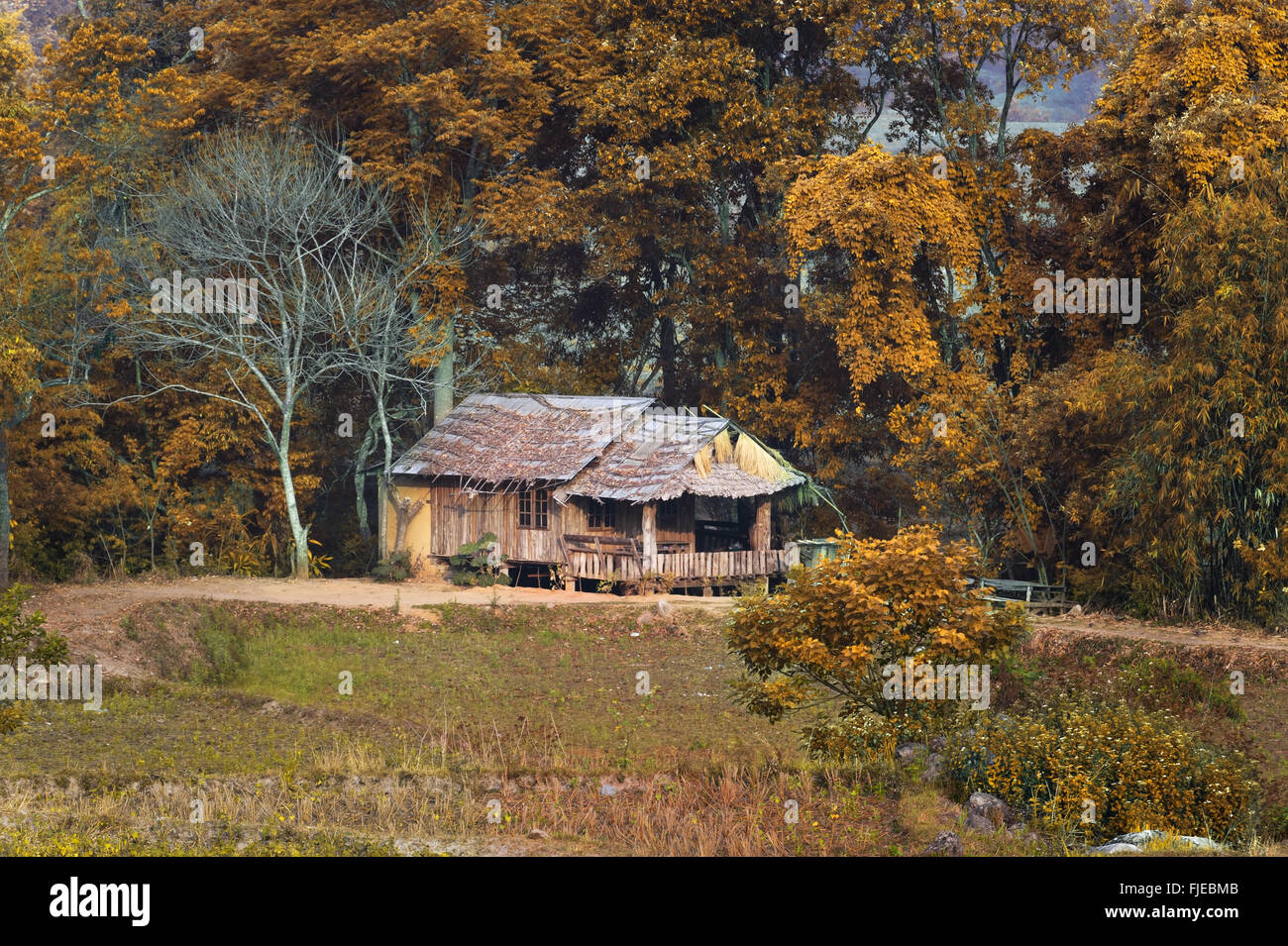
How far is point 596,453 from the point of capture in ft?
100

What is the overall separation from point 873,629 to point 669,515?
54.4ft

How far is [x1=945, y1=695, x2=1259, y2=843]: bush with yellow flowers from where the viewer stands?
12.9 m

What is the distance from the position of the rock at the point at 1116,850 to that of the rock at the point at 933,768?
7.44 ft

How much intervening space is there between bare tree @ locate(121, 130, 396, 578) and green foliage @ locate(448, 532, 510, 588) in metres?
3.49

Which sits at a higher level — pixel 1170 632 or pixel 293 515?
pixel 293 515

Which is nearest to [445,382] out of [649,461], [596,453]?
[596,453]

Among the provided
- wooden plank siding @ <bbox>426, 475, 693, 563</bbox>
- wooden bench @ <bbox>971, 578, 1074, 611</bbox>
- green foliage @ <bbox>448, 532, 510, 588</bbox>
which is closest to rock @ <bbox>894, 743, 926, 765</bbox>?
wooden bench @ <bbox>971, 578, 1074, 611</bbox>

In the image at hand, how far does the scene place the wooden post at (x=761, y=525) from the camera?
1244 inches

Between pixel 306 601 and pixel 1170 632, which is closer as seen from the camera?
pixel 1170 632

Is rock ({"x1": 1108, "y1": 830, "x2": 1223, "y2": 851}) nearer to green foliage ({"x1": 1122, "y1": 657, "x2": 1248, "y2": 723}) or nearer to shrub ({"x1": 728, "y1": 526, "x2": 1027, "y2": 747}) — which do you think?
shrub ({"x1": 728, "y1": 526, "x2": 1027, "y2": 747})

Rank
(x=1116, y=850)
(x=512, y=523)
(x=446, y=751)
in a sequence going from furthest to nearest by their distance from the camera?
(x=512, y=523), (x=446, y=751), (x=1116, y=850)

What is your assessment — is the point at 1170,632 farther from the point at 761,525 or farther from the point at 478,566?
the point at 478,566
